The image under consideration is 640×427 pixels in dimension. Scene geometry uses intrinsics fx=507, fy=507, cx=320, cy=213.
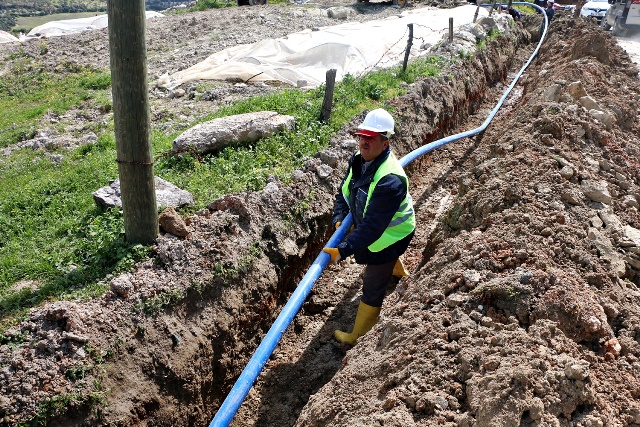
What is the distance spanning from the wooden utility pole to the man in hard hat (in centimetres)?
170

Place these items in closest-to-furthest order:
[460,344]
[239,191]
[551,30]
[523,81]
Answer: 1. [460,344]
2. [239,191]
3. [523,81]
4. [551,30]

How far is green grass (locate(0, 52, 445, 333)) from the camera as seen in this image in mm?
4488

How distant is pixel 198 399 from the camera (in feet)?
14.9

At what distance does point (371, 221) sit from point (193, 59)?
8970 mm

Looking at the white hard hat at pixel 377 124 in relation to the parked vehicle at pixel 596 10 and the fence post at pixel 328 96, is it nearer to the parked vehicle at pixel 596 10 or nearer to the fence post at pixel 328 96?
the fence post at pixel 328 96

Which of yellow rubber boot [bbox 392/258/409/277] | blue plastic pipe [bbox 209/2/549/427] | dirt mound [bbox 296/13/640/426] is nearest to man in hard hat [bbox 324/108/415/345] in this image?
blue plastic pipe [bbox 209/2/549/427]

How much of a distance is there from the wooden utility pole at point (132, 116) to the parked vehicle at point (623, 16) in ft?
73.1

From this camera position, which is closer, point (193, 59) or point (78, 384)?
point (78, 384)

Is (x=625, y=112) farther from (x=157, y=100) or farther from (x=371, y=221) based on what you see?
(x=157, y=100)

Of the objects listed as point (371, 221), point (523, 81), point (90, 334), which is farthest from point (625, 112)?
point (90, 334)

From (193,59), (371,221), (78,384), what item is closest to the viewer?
(78,384)

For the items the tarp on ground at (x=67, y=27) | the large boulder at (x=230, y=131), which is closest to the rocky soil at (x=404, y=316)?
the large boulder at (x=230, y=131)

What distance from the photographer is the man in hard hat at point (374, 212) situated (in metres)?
4.32

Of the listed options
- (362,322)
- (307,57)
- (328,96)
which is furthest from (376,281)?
(307,57)
